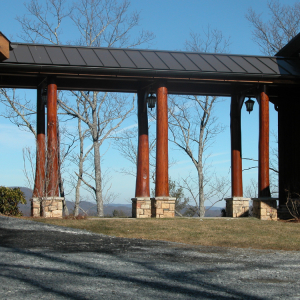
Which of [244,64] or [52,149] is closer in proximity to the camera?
[52,149]

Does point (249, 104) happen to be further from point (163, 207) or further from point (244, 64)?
point (163, 207)

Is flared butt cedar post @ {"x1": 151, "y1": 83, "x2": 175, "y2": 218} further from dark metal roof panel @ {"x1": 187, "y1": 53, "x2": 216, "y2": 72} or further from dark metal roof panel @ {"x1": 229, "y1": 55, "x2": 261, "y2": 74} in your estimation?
dark metal roof panel @ {"x1": 229, "y1": 55, "x2": 261, "y2": 74}

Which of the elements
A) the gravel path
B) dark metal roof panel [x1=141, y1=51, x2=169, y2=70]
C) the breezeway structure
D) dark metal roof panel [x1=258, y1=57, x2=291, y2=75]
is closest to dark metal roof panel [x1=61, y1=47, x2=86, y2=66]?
the breezeway structure

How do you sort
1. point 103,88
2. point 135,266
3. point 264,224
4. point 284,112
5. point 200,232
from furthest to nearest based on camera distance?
point 284,112 → point 103,88 → point 264,224 → point 200,232 → point 135,266

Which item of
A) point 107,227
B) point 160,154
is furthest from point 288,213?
point 107,227

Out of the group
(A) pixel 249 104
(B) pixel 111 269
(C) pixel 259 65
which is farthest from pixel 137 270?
(C) pixel 259 65

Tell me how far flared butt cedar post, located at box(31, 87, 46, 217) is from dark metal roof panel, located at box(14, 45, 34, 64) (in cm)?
136

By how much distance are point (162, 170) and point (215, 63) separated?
3871 millimetres

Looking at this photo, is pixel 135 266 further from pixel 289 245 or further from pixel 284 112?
pixel 284 112

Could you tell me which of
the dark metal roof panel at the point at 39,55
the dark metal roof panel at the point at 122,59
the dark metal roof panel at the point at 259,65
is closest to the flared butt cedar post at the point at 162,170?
the dark metal roof panel at the point at 122,59

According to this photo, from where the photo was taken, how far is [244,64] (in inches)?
539

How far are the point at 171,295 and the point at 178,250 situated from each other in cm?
278

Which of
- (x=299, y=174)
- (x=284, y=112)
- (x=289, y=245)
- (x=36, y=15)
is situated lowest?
(x=289, y=245)

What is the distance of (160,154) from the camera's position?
1267cm
